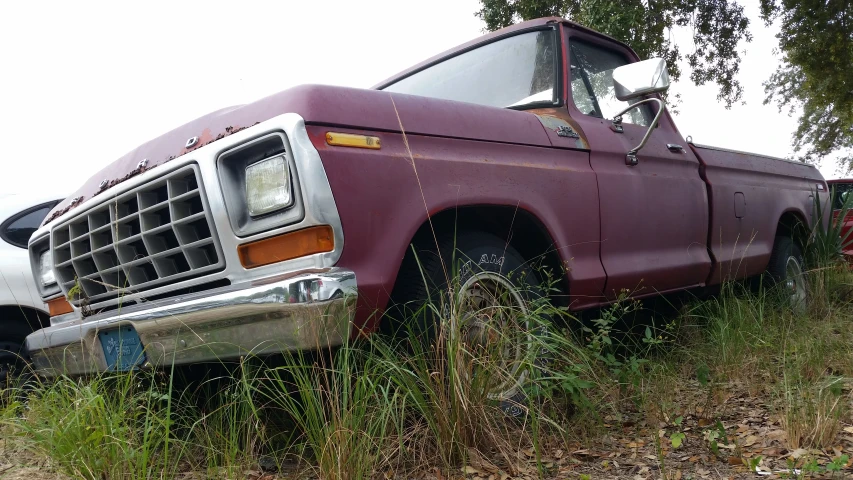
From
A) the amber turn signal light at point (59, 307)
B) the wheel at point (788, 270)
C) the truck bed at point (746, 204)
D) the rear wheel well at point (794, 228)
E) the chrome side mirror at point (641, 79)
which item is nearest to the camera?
the amber turn signal light at point (59, 307)

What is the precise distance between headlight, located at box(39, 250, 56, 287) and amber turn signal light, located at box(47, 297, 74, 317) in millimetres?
89

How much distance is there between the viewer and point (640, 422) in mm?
2848

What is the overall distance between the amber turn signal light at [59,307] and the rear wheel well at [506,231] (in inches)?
67.2

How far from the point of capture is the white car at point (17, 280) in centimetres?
393

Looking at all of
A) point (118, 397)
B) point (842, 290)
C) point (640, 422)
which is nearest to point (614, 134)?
point (640, 422)

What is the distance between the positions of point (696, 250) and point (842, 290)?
2201 millimetres

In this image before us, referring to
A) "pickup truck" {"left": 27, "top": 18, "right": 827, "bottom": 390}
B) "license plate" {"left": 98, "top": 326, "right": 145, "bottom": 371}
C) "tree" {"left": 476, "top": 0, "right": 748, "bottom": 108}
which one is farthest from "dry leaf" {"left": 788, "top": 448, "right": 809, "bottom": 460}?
"tree" {"left": 476, "top": 0, "right": 748, "bottom": 108}

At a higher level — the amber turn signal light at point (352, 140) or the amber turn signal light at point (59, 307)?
the amber turn signal light at point (352, 140)

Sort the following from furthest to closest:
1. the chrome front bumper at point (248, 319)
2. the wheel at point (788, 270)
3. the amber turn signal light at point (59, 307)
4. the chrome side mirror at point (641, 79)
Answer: the wheel at point (788, 270) → the chrome side mirror at point (641, 79) → the amber turn signal light at point (59, 307) → the chrome front bumper at point (248, 319)

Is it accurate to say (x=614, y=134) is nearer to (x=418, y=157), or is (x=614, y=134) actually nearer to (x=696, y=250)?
(x=696, y=250)

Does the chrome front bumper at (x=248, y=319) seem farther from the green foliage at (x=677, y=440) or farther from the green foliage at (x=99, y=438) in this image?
the green foliage at (x=677, y=440)

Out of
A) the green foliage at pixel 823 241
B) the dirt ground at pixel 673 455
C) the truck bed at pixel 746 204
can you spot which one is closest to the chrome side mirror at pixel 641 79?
the truck bed at pixel 746 204

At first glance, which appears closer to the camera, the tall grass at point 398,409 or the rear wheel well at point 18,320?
the tall grass at point 398,409

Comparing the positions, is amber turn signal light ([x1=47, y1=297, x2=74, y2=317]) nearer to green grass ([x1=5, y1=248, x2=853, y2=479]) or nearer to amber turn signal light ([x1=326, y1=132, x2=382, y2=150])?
green grass ([x1=5, y1=248, x2=853, y2=479])
